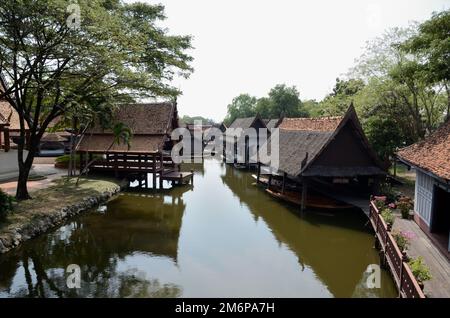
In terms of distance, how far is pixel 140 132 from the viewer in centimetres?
2683

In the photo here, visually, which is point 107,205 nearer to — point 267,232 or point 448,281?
point 267,232

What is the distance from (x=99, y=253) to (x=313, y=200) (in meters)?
12.7

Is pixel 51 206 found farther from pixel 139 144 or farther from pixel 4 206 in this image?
pixel 139 144

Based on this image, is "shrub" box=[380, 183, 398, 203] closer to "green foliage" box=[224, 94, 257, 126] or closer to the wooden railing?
the wooden railing

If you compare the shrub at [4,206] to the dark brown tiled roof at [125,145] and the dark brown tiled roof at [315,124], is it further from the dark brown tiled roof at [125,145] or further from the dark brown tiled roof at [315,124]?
the dark brown tiled roof at [315,124]

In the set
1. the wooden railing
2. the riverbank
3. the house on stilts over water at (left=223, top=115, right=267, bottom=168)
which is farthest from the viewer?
the house on stilts over water at (left=223, top=115, right=267, bottom=168)

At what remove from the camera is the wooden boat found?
19406 millimetres

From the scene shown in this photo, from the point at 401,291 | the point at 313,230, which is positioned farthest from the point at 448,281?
the point at 313,230

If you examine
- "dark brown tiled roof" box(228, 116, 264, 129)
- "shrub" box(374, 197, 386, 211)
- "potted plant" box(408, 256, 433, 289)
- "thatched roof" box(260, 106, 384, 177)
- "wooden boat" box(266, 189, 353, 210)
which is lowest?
"wooden boat" box(266, 189, 353, 210)

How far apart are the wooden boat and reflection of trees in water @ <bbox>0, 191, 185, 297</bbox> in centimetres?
705

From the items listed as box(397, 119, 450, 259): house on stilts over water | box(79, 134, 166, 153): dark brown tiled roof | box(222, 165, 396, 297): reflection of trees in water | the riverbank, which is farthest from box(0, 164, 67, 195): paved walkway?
box(397, 119, 450, 259): house on stilts over water

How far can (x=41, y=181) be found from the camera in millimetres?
23672

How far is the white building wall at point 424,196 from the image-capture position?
513 inches

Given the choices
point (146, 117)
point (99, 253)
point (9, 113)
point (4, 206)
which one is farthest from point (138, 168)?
point (99, 253)
